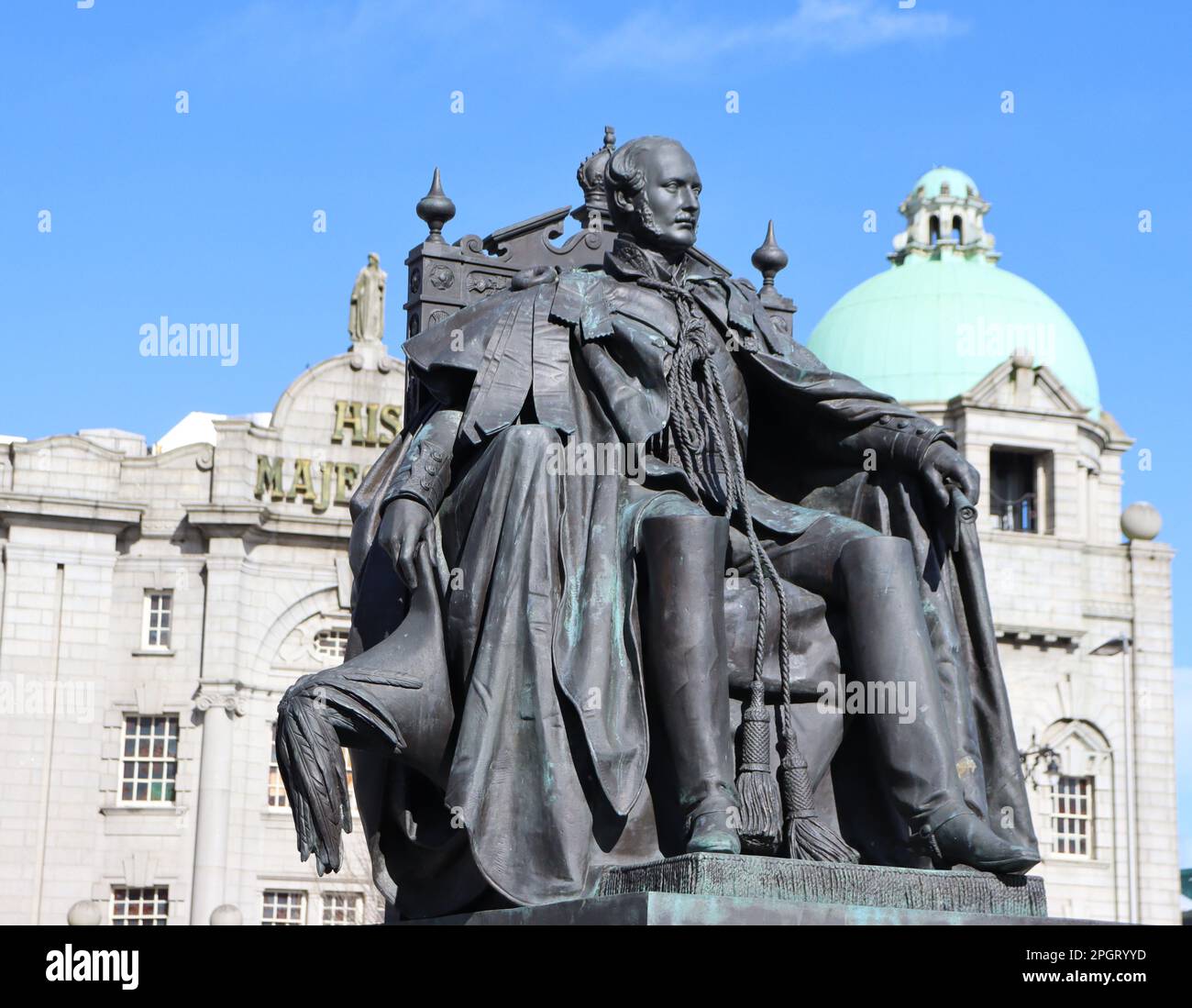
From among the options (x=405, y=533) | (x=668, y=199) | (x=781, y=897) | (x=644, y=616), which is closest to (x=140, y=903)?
(x=668, y=199)

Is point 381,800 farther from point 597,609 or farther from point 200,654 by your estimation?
point 200,654

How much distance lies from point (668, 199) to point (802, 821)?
249 cm

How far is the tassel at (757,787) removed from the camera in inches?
300

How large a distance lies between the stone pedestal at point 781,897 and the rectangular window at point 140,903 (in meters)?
40.8

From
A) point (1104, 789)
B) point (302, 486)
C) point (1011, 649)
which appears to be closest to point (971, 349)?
point (1011, 649)

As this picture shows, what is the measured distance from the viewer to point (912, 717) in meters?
7.77

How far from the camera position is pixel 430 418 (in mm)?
8375

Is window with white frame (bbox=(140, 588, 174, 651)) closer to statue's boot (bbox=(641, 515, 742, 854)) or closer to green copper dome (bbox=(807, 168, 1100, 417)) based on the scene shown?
green copper dome (bbox=(807, 168, 1100, 417))

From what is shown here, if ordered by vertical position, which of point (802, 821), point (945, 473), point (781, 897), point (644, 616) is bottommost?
point (781, 897)

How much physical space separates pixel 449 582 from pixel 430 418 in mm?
776

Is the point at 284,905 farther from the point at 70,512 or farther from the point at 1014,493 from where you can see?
the point at 1014,493

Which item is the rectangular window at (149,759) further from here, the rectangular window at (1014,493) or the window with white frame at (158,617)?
the rectangular window at (1014,493)

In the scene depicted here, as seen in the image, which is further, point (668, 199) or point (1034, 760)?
point (1034, 760)

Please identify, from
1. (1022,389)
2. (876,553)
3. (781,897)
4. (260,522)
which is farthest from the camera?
(1022,389)
